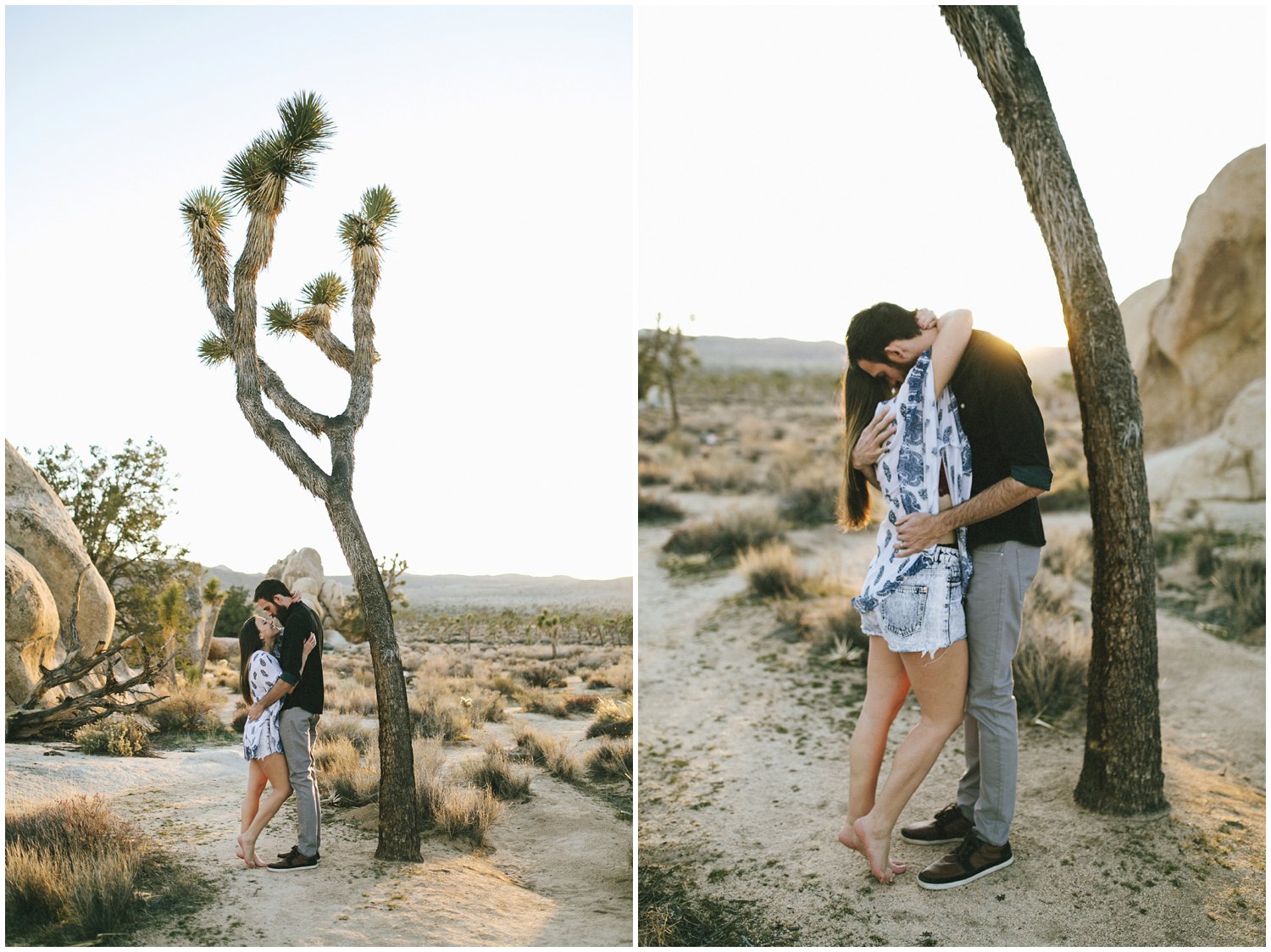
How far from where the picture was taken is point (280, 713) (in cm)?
448

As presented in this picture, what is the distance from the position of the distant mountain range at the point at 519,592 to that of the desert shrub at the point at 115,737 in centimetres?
183

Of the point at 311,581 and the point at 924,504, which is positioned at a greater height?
the point at 924,504

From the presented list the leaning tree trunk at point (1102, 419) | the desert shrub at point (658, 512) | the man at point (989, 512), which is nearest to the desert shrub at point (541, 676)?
the man at point (989, 512)

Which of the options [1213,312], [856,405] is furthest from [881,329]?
[1213,312]

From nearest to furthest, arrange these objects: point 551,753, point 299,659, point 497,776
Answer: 1. point 299,659
2. point 497,776
3. point 551,753

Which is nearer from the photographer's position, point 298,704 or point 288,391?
point 298,704

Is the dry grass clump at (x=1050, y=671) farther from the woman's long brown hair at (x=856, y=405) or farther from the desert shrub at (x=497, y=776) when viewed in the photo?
the desert shrub at (x=497, y=776)

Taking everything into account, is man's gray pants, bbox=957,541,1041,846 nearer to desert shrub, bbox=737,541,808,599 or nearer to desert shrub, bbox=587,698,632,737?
desert shrub, bbox=587,698,632,737

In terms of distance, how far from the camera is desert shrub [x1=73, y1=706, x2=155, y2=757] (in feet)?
16.4

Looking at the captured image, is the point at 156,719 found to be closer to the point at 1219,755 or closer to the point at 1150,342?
the point at 1219,755

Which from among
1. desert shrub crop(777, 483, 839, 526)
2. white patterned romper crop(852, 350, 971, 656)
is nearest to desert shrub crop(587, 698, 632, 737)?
white patterned romper crop(852, 350, 971, 656)

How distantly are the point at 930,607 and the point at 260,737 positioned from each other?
3.20 meters

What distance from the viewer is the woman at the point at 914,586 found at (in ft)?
11.5

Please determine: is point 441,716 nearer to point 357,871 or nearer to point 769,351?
point 357,871
